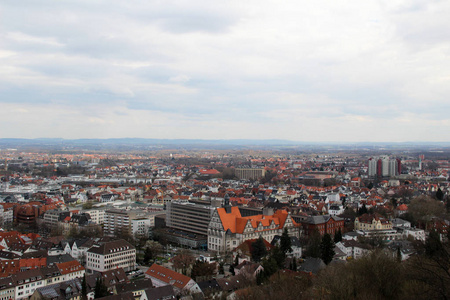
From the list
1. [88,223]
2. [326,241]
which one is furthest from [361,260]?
[88,223]

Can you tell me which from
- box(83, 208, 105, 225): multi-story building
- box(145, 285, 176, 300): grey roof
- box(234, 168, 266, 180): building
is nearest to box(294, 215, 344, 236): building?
box(145, 285, 176, 300): grey roof

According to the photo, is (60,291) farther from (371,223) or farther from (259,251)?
(371,223)

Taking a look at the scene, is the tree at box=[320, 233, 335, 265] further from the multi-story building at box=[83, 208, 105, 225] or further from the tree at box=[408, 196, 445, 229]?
the multi-story building at box=[83, 208, 105, 225]

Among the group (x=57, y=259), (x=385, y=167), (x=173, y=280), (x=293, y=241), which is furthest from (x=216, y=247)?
(x=385, y=167)

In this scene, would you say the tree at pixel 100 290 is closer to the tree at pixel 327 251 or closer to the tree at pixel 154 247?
the tree at pixel 154 247

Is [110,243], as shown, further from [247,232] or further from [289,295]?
[289,295]
